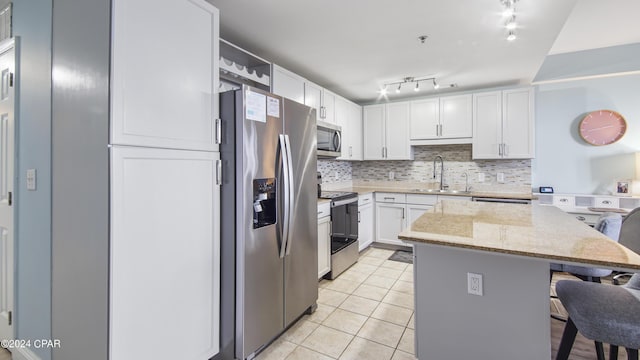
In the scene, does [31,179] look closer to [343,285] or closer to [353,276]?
[343,285]

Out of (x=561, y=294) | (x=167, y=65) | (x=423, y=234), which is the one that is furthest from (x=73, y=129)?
(x=561, y=294)

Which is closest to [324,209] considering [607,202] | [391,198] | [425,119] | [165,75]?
[391,198]

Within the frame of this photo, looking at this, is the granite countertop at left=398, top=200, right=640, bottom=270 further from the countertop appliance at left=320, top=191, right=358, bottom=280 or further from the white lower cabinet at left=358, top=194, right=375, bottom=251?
the white lower cabinet at left=358, top=194, right=375, bottom=251

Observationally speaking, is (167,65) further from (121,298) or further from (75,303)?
(75,303)

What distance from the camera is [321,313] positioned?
2.48 m

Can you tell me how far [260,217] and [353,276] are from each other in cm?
181

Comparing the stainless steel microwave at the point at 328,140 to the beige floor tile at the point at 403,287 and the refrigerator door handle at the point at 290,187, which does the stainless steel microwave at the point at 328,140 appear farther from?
the beige floor tile at the point at 403,287

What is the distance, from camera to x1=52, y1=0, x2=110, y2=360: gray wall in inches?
50.8

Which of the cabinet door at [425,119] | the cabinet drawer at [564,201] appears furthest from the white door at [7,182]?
the cabinet drawer at [564,201]

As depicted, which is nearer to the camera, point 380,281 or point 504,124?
point 380,281

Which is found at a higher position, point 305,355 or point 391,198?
point 391,198

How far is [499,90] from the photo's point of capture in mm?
3867

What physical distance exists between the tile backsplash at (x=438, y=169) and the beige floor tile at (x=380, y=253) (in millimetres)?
1167

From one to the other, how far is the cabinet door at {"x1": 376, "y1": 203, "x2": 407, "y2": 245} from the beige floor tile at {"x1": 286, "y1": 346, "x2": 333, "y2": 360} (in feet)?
8.25
